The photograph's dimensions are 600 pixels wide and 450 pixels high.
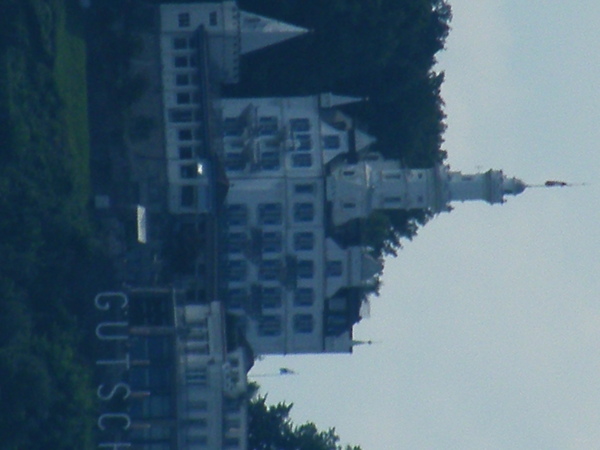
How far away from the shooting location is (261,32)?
10906 centimetres

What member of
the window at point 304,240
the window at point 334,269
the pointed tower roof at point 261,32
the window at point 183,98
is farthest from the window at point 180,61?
the window at point 334,269

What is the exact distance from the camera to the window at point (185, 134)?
10771 centimetres

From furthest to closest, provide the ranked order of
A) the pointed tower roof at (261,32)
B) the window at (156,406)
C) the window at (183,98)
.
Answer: the pointed tower roof at (261,32), the window at (183,98), the window at (156,406)

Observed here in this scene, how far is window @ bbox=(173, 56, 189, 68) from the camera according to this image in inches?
4254

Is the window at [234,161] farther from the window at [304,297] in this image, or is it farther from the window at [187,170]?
the window at [304,297]

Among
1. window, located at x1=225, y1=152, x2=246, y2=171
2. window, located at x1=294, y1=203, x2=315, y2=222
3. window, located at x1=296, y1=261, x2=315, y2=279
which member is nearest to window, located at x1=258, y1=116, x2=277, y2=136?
window, located at x1=225, y1=152, x2=246, y2=171

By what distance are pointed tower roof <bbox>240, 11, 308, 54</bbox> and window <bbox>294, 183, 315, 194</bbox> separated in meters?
8.33

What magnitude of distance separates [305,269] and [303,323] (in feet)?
11.3

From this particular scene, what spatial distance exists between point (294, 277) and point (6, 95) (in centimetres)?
2713

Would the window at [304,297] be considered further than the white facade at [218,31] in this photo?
Yes

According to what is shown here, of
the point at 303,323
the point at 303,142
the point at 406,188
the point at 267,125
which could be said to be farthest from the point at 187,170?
the point at 406,188

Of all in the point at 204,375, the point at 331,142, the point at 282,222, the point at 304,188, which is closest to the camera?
the point at 204,375

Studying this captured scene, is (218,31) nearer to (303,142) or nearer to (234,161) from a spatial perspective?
(234,161)

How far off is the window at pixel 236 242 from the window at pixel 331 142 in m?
7.22
